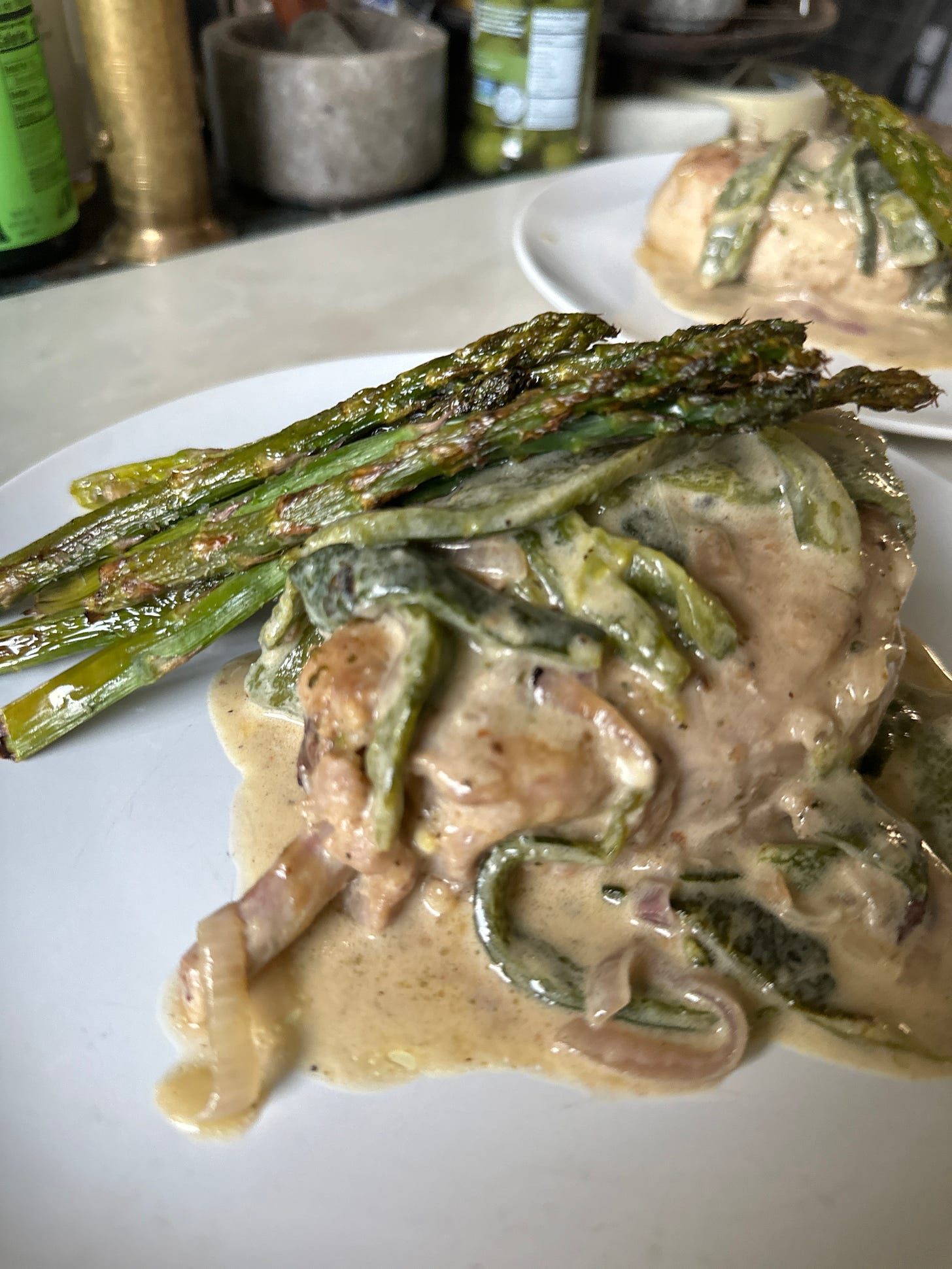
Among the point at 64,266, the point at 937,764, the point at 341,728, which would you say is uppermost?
the point at 341,728

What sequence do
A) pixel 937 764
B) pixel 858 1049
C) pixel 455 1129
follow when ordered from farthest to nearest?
pixel 937 764 < pixel 858 1049 < pixel 455 1129

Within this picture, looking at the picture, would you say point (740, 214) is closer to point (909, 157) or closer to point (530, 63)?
point (909, 157)

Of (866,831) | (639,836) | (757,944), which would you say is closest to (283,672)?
(639,836)

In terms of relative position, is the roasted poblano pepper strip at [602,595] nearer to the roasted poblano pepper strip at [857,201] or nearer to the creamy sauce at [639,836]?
the creamy sauce at [639,836]

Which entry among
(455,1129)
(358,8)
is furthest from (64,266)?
(455,1129)

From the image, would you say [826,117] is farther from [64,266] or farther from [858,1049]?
[858,1049]

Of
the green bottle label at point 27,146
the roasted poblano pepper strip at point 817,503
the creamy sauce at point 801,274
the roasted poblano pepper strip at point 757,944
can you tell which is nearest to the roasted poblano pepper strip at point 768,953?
the roasted poblano pepper strip at point 757,944

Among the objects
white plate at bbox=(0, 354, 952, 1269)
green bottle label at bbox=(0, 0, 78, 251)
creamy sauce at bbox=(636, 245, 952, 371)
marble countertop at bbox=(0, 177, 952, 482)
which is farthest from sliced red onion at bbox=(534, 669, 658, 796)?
green bottle label at bbox=(0, 0, 78, 251)
